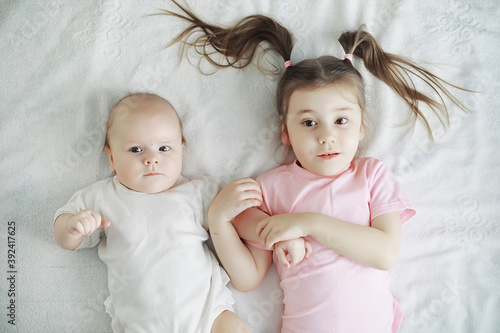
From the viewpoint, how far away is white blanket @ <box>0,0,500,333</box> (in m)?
1.42

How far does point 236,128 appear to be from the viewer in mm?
1485

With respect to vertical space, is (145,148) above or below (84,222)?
above

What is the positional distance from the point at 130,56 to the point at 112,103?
6.7 inches

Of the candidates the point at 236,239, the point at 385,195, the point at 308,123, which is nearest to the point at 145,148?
the point at 236,239

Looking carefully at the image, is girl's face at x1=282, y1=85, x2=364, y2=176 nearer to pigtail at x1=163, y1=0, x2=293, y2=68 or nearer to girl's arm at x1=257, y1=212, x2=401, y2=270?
girl's arm at x1=257, y1=212, x2=401, y2=270

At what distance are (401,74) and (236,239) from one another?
2.56 ft

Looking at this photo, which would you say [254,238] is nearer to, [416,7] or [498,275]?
[498,275]

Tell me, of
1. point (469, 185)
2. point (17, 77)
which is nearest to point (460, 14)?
point (469, 185)

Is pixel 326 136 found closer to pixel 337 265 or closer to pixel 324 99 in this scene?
pixel 324 99

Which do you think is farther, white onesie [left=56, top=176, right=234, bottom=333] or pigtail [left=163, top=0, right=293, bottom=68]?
pigtail [left=163, top=0, right=293, bottom=68]

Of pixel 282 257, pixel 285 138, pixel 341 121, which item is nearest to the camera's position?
pixel 282 257

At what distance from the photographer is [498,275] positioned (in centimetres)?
144

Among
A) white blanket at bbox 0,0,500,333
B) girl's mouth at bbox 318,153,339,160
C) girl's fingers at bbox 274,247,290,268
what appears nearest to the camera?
girl's fingers at bbox 274,247,290,268

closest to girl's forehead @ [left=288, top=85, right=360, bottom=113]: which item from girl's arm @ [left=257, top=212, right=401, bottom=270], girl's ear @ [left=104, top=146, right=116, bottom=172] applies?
girl's arm @ [left=257, top=212, right=401, bottom=270]
